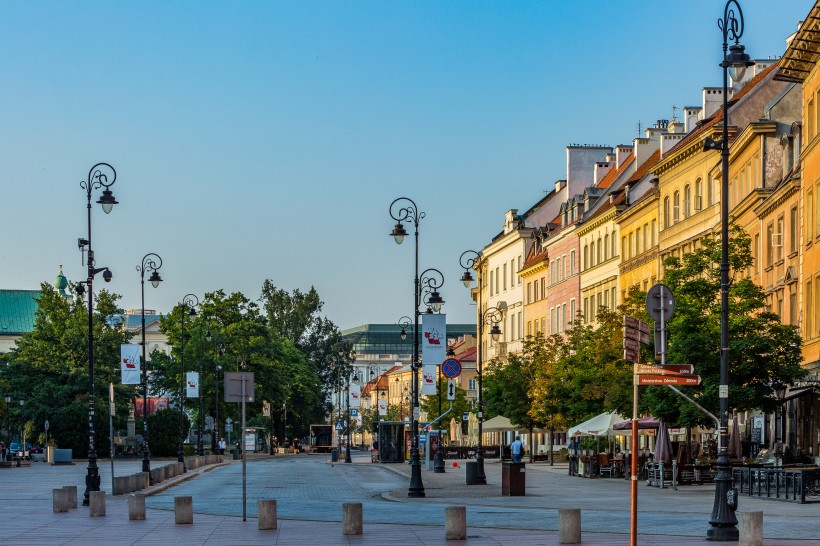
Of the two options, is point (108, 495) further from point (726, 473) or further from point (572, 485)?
point (726, 473)

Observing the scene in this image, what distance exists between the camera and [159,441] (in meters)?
97.2

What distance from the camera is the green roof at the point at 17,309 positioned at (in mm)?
180375

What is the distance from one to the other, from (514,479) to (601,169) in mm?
62435

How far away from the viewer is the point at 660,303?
70.3 feet

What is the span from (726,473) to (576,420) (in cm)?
4486

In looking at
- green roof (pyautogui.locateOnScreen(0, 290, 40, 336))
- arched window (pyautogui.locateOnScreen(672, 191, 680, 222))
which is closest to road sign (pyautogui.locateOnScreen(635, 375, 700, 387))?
arched window (pyautogui.locateOnScreen(672, 191, 680, 222))

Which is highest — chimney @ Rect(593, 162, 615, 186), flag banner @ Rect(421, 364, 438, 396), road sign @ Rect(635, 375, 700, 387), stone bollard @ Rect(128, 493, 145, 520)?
chimney @ Rect(593, 162, 615, 186)

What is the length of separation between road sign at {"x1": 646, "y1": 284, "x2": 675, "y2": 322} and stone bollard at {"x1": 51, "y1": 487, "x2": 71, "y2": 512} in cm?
1666

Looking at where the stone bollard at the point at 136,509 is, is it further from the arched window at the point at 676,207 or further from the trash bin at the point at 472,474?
the arched window at the point at 676,207

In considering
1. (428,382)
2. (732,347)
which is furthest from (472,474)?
Answer: (428,382)

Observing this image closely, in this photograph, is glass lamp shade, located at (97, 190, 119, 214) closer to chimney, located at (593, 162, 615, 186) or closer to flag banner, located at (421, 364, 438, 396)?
flag banner, located at (421, 364, 438, 396)

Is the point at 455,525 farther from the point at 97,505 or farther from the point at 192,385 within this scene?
the point at 192,385

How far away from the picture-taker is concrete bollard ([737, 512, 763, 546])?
20.9m

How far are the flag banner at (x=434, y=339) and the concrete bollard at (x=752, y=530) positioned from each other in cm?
2270
